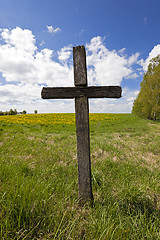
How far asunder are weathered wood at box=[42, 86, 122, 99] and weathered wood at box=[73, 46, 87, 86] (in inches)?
4.6

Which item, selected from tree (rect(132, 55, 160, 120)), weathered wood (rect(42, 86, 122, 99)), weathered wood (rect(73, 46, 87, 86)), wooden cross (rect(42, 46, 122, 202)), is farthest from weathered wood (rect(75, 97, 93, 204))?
tree (rect(132, 55, 160, 120))

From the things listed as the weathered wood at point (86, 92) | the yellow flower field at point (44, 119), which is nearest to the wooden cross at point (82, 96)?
the weathered wood at point (86, 92)

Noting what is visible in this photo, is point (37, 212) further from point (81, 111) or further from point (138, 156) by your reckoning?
point (138, 156)

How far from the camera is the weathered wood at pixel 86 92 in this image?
222cm

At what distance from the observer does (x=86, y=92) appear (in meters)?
2.24

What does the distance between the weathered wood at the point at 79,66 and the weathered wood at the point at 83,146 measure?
337mm

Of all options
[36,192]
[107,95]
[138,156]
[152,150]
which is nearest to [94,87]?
[107,95]

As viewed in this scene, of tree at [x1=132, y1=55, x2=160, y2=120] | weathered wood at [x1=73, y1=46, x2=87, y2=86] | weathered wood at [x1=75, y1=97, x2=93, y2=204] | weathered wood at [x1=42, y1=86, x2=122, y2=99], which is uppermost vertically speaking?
tree at [x1=132, y1=55, x2=160, y2=120]

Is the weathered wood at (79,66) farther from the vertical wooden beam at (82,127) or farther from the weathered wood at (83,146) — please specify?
the weathered wood at (83,146)

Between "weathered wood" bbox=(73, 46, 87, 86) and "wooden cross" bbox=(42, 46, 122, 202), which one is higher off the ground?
"weathered wood" bbox=(73, 46, 87, 86)

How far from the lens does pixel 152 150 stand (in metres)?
6.43

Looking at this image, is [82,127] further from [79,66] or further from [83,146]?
[79,66]

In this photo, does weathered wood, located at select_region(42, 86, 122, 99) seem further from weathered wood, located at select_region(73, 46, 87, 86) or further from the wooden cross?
weathered wood, located at select_region(73, 46, 87, 86)

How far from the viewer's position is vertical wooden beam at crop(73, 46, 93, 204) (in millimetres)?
2225
